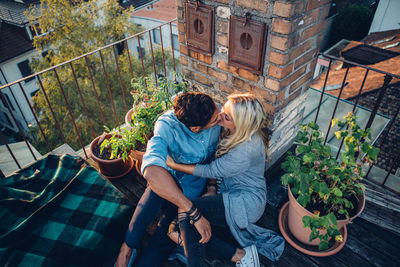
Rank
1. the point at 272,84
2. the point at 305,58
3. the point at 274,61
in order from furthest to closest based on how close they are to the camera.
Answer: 1. the point at 305,58
2. the point at 272,84
3. the point at 274,61

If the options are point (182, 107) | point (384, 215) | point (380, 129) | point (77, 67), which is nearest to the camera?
point (182, 107)

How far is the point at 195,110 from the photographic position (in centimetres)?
185

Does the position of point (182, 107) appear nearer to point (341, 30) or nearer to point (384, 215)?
point (384, 215)

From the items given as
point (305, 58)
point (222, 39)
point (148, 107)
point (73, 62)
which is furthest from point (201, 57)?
point (73, 62)

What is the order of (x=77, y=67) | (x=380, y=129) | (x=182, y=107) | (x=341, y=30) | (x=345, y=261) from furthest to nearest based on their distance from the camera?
(x=341, y=30), (x=77, y=67), (x=380, y=129), (x=345, y=261), (x=182, y=107)

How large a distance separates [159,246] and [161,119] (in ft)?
3.06

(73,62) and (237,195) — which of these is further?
(73,62)

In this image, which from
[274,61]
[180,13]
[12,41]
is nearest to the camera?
[274,61]

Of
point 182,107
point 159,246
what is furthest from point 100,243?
point 182,107

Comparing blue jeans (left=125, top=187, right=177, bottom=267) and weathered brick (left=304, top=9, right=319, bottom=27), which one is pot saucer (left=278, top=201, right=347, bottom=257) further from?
weathered brick (left=304, top=9, right=319, bottom=27)

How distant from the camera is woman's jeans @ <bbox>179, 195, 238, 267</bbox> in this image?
6.06ft

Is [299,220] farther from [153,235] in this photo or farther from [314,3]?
[314,3]

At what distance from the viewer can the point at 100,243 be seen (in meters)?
2.04

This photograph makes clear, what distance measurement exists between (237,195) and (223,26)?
1.29 meters
